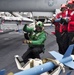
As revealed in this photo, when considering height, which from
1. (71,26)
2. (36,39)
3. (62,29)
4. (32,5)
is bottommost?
(36,39)

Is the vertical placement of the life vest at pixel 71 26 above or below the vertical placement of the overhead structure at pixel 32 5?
below

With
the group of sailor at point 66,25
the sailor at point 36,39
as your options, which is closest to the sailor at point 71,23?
the group of sailor at point 66,25

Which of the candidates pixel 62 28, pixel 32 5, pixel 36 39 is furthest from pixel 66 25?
pixel 32 5

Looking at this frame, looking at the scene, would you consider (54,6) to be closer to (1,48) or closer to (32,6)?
(32,6)

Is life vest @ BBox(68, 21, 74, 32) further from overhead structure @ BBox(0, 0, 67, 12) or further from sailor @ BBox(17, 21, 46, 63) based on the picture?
overhead structure @ BBox(0, 0, 67, 12)

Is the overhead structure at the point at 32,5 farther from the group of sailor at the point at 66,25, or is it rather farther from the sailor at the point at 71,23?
the sailor at the point at 71,23

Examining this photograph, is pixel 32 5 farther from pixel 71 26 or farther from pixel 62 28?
pixel 71 26

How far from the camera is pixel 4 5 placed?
1139cm

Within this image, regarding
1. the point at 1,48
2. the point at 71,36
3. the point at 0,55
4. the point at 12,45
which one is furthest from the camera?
the point at 12,45

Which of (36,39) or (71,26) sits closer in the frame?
(36,39)

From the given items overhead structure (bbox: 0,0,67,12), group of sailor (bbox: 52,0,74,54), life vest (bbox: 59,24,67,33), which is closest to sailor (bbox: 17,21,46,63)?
group of sailor (bbox: 52,0,74,54)

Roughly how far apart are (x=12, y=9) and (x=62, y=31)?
4.30 m

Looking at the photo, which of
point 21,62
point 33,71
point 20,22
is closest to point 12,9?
point 20,22

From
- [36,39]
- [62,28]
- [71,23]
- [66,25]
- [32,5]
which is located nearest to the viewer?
[36,39]
